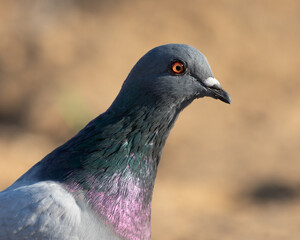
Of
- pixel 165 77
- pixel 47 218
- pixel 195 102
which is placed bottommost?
pixel 47 218

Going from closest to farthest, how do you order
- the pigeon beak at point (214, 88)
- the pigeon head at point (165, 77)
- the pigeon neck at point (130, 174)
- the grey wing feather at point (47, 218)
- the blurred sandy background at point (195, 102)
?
the grey wing feather at point (47, 218), the pigeon neck at point (130, 174), the pigeon head at point (165, 77), the pigeon beak at point (214, 88), the blurred sandy background at point (195, 102)

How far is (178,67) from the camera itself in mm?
3471

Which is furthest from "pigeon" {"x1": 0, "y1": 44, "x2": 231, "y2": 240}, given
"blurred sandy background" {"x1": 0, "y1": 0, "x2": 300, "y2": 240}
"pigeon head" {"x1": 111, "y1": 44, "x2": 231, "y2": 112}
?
"blurred sandy background" {"x1": 0, "y1": 0, "x2": 300, "y2": 240}

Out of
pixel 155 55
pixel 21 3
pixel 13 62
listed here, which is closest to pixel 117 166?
pixel 155 55

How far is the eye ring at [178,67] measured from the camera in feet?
11.3

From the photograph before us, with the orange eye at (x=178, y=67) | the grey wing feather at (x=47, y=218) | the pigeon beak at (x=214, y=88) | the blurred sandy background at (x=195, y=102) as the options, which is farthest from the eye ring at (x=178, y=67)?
the blurred sandy background at (x=195, y=102)

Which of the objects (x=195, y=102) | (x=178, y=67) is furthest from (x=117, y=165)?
(x=195, y=102)

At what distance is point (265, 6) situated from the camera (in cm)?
1477

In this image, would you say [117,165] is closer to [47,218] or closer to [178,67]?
[47,218]

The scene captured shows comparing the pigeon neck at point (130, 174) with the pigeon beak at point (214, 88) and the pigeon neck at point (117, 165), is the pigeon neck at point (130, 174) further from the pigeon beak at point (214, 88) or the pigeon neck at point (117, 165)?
the pigeon beak at point (214, 88)

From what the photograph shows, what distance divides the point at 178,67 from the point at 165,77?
0.12 m

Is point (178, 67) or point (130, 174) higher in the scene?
point (178, 67)

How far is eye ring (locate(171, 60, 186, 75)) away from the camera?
344cm

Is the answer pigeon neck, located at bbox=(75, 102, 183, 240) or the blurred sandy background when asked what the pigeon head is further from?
the blurred sandy background
